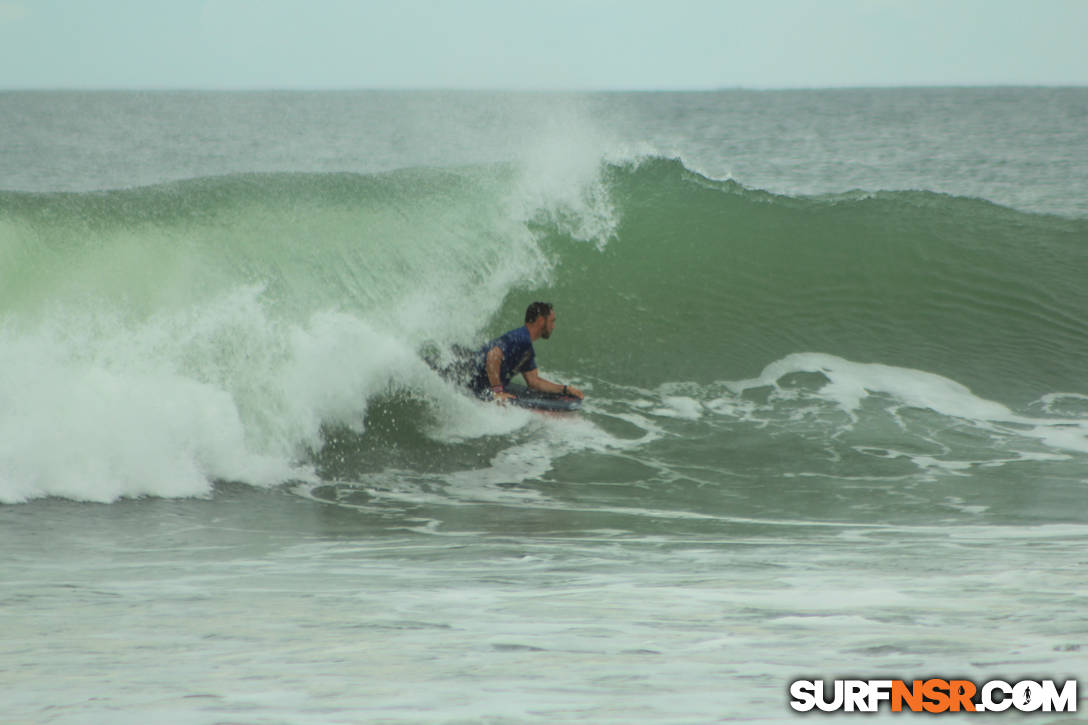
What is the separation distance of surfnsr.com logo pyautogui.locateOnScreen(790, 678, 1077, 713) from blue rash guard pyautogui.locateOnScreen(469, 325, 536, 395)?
18.4 feet

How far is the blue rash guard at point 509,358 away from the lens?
845 centimetres

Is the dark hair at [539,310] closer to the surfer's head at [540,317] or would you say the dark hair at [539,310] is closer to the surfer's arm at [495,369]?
the surfer's head at [540,317]

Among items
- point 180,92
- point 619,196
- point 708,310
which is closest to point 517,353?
point 708,310

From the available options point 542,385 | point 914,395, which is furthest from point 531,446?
point 914,395

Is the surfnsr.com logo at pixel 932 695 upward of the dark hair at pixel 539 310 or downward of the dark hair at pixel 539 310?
downward

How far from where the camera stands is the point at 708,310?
11883mm

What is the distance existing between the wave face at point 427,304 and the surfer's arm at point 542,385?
0.29 m

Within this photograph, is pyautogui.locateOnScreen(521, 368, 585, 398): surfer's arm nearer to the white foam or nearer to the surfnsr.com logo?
the white foam

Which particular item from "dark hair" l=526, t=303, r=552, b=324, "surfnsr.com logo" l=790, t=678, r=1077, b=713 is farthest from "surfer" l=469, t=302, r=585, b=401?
"surfnsr.com logo" l=790, t=678, r=1077, b=713

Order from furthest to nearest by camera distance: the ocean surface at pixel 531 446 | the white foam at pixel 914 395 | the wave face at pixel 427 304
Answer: the white foam at pixel 914 395 → the wave face at pixel 427 304 → the ocean surface at pixel 531 446

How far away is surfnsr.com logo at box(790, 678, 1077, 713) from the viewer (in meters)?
2.73

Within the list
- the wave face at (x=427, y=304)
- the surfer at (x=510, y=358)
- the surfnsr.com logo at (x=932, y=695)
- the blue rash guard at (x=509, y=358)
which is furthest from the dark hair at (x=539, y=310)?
the surfnsr.com logo at (x=932, y=695)

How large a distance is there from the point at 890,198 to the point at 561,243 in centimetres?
511

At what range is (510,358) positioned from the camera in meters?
8.47
